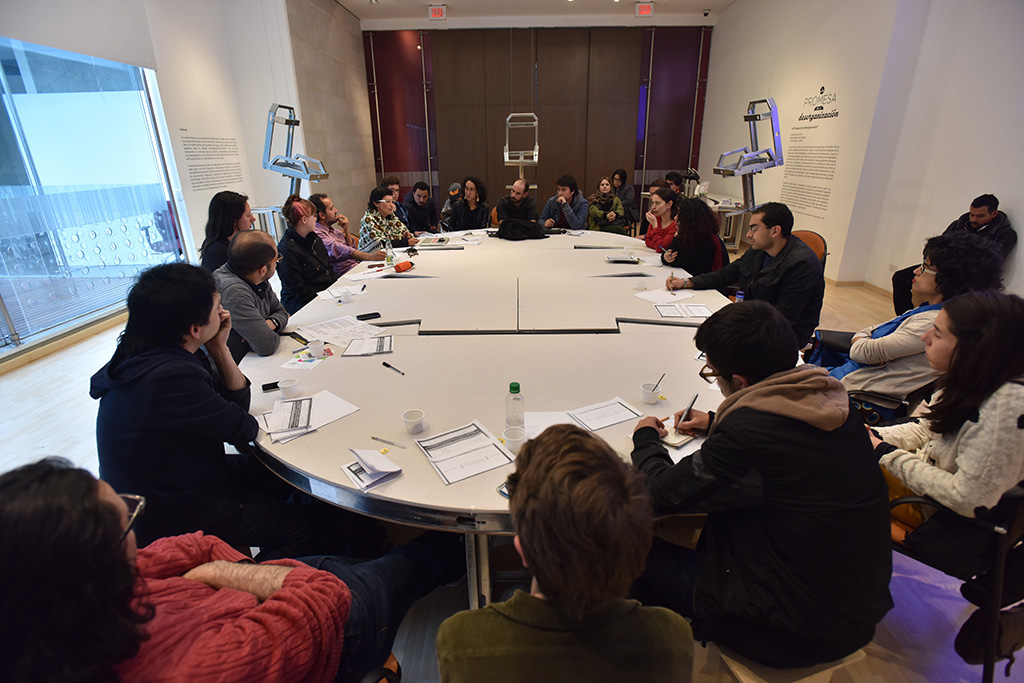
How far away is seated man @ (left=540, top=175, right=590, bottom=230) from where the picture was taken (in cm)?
621

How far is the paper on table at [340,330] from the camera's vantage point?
2.71 metres

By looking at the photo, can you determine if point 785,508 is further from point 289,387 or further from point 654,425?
point 289,387

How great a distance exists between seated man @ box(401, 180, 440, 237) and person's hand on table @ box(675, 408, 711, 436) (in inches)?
209

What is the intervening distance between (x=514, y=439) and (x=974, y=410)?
54.0 inches

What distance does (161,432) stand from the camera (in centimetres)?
154

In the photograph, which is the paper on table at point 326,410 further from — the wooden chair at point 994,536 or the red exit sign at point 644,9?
the red exit sign at point 644,9

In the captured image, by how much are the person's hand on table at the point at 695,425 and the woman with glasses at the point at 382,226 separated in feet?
13.4

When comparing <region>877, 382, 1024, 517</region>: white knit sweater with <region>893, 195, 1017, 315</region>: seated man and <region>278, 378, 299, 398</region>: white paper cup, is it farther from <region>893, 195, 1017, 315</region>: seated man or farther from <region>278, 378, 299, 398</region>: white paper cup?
<region>893, 195, 1017, 315</region>: seated man

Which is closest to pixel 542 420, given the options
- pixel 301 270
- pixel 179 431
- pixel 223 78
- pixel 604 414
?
pixel 604 414

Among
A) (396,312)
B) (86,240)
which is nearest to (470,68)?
(86,240)

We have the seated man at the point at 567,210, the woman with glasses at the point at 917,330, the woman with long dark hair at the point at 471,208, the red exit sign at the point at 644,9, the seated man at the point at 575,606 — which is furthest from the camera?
the red exit sign at the point at 644,9

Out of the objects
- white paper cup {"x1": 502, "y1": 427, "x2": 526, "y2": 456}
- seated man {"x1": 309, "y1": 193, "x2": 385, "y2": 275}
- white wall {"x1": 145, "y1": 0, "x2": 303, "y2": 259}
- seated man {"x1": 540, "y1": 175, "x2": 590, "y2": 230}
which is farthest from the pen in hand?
white wall {"x1": 145, "y1": 0, "x2": 303, "y2": 259}

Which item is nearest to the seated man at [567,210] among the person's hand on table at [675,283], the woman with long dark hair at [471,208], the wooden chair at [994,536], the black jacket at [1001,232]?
the woman with long dark hair at [471,208]

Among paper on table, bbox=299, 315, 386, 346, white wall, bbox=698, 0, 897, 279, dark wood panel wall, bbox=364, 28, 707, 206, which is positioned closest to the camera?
paper on table, bbox=299, 315, 386, 346
